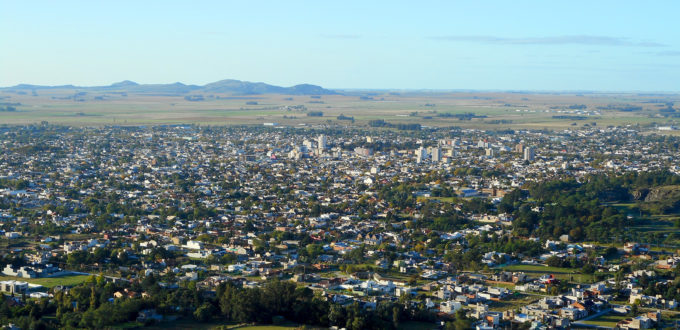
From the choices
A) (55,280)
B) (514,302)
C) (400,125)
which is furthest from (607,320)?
(400,125)

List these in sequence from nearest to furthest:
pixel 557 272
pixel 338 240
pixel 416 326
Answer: pixel 416 326, pixel 557 272, pixel 338 240

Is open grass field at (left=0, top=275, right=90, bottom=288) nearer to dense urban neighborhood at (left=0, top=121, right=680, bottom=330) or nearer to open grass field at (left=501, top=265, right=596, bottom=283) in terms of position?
dense urban neighborhood at (left=0, top=121, right=680, bottom=330)

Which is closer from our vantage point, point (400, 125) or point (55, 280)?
point (55, 280)

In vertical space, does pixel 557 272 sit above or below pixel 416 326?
below

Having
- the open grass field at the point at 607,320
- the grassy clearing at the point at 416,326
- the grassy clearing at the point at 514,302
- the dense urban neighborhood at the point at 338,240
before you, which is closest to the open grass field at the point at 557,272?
the dense urban neighborhood at the point at 338,240

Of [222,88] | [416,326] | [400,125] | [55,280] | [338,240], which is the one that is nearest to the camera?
[416,326]

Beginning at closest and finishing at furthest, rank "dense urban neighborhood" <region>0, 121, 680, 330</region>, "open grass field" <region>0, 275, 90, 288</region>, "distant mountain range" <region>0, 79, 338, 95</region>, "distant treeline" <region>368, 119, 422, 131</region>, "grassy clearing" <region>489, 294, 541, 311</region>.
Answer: "dense urban neighborhood" <region>0, 121, 680, 330</region> → "grassy clearing" <region>489, 294, 541, 311</region> → "open grass field" <region>0, 275, 90, 288</region> → "distant treeline" <region>368, 119, 422, 131</region> → "distant mountain range" <region>0, 79, 338, 95</region>

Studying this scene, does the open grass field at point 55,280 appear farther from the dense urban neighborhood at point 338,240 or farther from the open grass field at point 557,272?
the open grass field at point 557,272

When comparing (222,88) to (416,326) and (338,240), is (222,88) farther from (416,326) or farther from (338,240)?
(416,326)

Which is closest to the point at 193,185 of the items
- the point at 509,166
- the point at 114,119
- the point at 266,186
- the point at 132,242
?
the point at 266,186

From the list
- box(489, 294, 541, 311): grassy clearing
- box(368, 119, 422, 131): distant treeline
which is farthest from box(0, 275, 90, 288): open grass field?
box(368, 119, 422, 131): distant treeline
